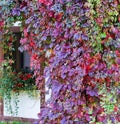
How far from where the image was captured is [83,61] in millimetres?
4355

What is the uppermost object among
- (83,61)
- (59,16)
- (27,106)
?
(59,16)

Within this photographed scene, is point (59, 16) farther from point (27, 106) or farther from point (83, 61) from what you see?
point (27, 106)

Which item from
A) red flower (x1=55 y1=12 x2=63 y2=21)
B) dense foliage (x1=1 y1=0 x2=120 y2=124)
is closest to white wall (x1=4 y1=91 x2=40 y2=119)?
dense foliage (x1=1 y1=0 x2=120 y2=124)

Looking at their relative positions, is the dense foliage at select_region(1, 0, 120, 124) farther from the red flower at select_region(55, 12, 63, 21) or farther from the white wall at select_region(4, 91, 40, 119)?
the white wall at select_region(4, 91, 40, 119)

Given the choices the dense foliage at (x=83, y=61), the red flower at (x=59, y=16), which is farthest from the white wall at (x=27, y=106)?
the red flower at (x=59, y=16)

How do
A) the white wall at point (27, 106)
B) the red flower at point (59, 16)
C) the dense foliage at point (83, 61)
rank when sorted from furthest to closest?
the white wall at point (27, 106), the red flower at point (59, 16), the dense foliage at point (83, 61)

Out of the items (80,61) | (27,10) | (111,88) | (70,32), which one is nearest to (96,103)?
(111,88)

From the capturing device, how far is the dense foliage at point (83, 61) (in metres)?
4.36

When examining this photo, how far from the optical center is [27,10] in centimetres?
514

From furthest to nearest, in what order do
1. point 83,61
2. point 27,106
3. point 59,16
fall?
point 27,106
point 59,16
point 83,61

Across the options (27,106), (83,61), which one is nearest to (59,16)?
(83,61)

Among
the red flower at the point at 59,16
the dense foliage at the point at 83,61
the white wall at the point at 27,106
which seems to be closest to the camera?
the dense foliage at the point at 83,61

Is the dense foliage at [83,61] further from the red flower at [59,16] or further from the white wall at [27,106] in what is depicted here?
the white wall at [27,106]

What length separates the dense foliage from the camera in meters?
4.36
